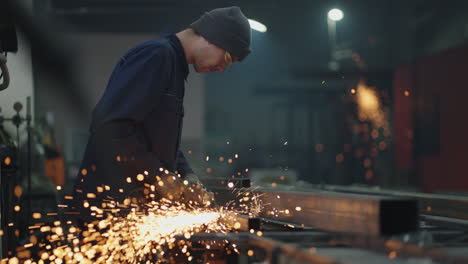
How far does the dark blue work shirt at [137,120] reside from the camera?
7.95 feet

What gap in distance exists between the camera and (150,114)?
2578mm

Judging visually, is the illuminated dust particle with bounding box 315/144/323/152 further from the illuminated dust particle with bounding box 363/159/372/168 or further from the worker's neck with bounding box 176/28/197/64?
the worker's neck with bounding box 176/28/197/64

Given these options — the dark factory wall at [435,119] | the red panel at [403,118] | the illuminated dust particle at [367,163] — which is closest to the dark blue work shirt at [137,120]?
the dark factory wall at [435,119]

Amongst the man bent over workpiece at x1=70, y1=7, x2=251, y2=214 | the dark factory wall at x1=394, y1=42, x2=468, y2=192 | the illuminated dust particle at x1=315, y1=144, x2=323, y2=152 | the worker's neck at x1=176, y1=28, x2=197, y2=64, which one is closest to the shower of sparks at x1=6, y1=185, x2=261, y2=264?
the man bent over workpiece at x1=70, y1=7, x2=251, y2=214

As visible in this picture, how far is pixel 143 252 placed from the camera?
2340mm

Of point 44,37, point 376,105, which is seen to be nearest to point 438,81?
point 376,105

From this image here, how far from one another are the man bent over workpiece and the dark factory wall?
244 inches

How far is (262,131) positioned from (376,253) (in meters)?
10.3

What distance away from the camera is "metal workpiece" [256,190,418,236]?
5.58 feet

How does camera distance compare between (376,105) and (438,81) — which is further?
(376,105)

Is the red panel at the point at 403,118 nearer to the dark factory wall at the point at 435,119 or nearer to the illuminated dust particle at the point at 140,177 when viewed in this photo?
the dark factory wall at the point at 435,119

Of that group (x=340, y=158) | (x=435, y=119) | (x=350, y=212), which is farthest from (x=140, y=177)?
(x=340, y=158)

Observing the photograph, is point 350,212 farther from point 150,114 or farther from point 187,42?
point 187,42

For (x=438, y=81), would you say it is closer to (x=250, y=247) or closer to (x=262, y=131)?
(x=262, y=131)
